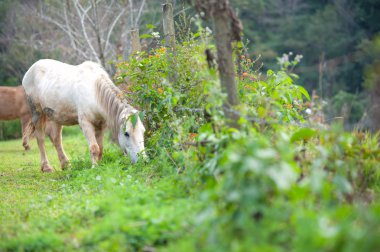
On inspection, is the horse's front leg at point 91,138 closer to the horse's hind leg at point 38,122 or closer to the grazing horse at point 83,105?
the grazing horse at point 83,105

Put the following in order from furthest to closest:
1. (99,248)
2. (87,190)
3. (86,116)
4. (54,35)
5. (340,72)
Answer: (340,72)
(54,35)
(86,116)
(87,190)
(99,248)

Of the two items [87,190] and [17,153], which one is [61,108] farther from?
[17,153]

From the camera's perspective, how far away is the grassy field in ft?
12.6

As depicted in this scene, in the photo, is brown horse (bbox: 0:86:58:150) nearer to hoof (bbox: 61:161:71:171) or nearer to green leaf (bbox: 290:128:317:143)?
hoof (bbox: 61:161:71:171)

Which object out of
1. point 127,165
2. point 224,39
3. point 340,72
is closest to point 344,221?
point 224,39

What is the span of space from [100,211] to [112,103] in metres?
3.03

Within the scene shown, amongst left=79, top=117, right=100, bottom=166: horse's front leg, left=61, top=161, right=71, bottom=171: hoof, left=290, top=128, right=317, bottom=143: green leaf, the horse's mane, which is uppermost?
left=290, top=128, right=317, bottom=143: green leaf

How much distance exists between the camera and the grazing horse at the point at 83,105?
23.5 ft

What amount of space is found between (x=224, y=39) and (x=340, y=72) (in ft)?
89.8

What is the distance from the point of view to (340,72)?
30.6m

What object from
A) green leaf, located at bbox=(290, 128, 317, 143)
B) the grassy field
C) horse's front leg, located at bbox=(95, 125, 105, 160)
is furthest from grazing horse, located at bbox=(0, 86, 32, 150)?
green leaf, located at bbox=(290, 128, 317, 143)

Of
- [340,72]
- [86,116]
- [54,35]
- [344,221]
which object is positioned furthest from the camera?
[340,72]

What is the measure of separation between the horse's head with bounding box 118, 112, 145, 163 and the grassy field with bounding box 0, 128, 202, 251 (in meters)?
0.19

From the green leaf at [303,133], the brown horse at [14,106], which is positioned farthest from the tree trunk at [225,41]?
the brown horse at [14,106]
